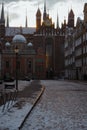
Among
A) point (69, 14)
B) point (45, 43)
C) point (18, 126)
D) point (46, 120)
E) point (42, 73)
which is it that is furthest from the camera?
point (69, 14)

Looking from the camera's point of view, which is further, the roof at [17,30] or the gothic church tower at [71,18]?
the roof at [17,30]

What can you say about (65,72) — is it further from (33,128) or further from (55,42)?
(33,128)

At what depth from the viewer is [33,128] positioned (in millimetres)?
10602

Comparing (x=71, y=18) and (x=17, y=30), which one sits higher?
(x=71, y=18)

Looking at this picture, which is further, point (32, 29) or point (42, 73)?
point (32, 29)

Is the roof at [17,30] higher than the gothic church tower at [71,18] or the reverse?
the reverse

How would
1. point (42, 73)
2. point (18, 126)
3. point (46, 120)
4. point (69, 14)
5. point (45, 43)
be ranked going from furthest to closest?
point (69, 14) → point (45, 43) → point (42, 73) → point (46, 120) → point (18, 126)

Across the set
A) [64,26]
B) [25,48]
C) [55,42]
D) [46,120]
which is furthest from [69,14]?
[46,120]

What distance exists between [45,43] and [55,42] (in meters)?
3.53

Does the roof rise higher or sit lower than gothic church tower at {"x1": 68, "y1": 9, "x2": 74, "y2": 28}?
lower

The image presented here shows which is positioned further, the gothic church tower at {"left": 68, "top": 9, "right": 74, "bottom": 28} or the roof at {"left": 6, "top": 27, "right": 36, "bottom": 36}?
the roof at {"left": 6, "top": 27, "right": 36, "bottom": 36}

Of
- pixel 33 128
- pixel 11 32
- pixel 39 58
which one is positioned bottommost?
pixel 33 128

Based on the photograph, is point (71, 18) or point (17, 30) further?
point (17, 30)

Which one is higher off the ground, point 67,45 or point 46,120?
point 67,45
